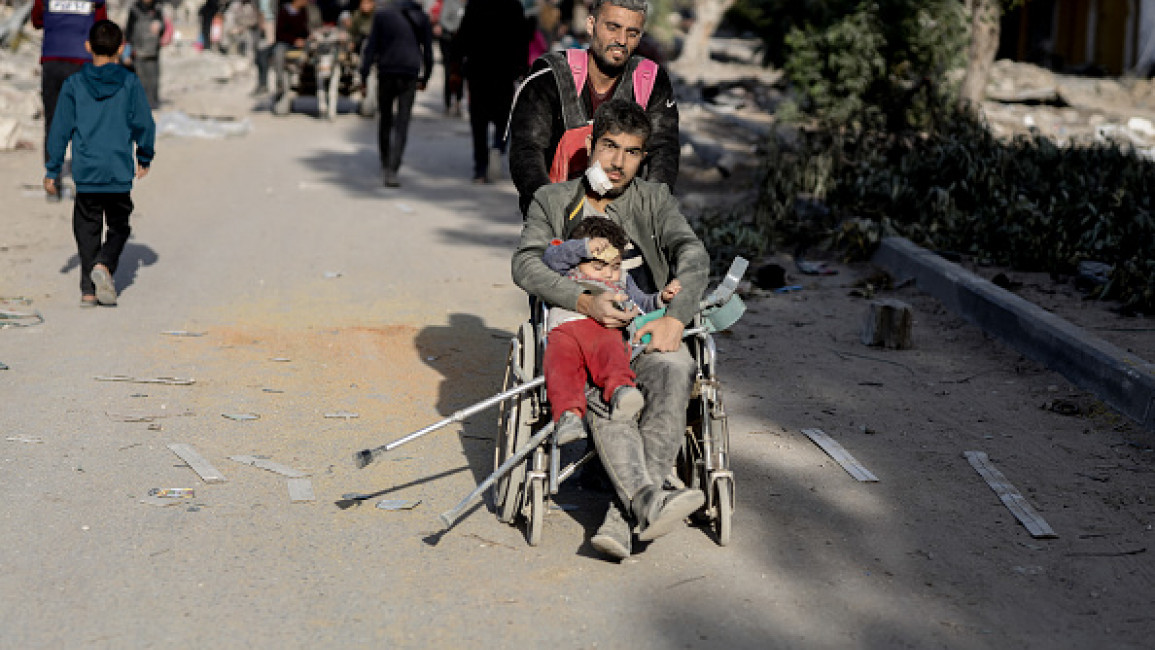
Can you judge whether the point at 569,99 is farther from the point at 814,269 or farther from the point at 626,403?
the point at 814,269

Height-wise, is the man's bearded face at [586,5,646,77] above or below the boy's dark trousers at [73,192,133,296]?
above

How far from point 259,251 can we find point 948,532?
23.5 feet

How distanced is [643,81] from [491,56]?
9217 mm

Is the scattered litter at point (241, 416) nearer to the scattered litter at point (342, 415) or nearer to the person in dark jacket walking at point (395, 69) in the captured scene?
the scattered litter at point (342, 415)

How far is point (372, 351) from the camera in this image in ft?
25.1

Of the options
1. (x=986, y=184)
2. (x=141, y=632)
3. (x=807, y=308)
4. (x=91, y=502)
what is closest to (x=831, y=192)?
(x=986, y=184)

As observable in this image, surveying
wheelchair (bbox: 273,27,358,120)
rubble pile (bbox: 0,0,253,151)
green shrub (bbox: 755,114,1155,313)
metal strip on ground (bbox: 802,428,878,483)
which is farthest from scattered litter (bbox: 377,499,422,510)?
wheelchair (bbox: 273,27,358,120)

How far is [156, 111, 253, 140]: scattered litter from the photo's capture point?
18.8 meters

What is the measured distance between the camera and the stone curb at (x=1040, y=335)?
645 centimetres

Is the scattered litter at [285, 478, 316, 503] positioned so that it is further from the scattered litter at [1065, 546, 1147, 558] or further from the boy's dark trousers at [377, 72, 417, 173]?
the boy's dark trousers at [377, 72, 417, 173]

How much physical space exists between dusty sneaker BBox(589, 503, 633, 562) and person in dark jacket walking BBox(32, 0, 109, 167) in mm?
9229

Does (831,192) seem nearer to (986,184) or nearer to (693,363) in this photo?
(986,184)

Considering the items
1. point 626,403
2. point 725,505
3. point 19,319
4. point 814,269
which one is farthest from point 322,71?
point 725,505

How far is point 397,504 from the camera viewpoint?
5125 mm
